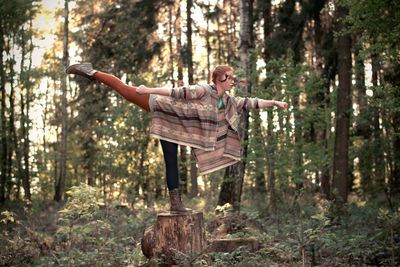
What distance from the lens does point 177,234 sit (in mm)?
5426

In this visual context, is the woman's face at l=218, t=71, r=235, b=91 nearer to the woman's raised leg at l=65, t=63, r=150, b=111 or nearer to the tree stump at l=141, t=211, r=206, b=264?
the woman's raised leg at l=65, t=63, r=150, b=111

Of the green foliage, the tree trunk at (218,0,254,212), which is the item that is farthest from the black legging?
the tree trunk at (218,0,254,212)

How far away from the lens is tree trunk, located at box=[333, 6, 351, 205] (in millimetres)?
11719

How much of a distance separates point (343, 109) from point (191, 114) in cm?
787

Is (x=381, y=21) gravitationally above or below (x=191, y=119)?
above

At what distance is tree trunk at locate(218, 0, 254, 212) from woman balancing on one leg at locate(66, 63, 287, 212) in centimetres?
484

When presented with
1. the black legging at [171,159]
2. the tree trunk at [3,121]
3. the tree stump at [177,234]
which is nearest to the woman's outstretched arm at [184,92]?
the black legging at [171,159]

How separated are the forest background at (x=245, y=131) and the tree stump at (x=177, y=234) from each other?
1.30 feet

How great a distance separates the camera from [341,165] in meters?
12.0

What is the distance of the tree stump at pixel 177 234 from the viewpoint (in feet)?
17.7

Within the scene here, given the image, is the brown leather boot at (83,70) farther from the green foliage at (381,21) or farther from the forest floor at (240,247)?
the green foliage at (381,21)

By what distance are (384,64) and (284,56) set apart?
3564 millimetres

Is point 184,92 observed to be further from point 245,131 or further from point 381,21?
point 245,131

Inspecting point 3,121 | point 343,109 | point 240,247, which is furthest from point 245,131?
point 3,121
